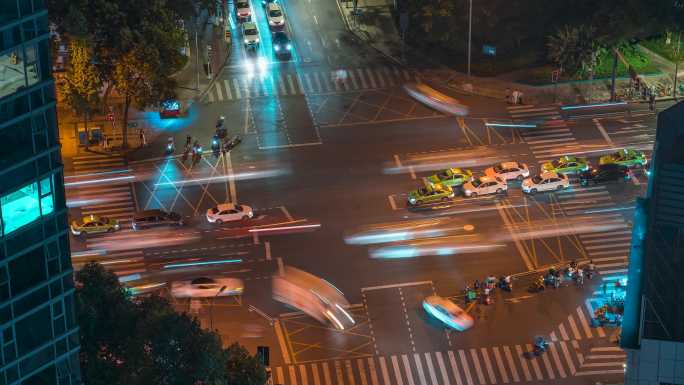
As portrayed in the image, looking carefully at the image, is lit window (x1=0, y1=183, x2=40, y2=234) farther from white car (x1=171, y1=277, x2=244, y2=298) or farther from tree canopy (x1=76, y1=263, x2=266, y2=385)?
white car (x1=171, y1=277, x2=244, y2=298)

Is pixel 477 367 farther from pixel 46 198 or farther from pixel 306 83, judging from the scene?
pixel 306 83

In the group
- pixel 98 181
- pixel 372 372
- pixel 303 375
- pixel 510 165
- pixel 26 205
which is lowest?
pixel 372 372

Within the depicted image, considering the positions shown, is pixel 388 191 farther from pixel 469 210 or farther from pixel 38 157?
pixel 38 157

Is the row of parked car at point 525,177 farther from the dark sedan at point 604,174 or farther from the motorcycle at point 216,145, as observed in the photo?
the motorcycle at point 216,145

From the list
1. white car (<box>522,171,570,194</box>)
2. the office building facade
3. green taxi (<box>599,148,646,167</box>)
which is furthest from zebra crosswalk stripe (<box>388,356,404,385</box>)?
green taxi (<box>599,148,646,167</box>)

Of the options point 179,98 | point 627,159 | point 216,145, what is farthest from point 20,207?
point 179,98

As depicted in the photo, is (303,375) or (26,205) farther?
(303,375)
